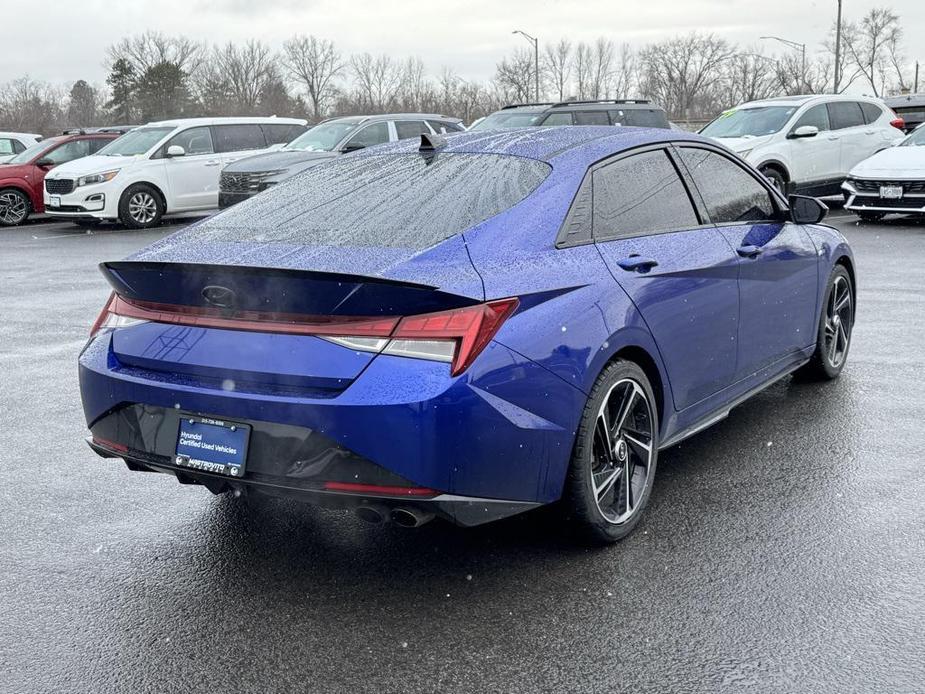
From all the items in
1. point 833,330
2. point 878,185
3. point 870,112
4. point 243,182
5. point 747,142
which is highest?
point 870,112

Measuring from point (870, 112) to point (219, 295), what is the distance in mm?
17302

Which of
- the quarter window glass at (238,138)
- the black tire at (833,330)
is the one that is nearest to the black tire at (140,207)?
the quarter window glass at (238,138)

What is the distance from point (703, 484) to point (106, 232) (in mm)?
15765

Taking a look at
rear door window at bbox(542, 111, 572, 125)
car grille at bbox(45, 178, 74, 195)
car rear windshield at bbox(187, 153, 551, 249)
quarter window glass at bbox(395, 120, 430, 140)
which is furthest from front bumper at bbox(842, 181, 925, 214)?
car grille at bbox(45, 178, 74, 195)

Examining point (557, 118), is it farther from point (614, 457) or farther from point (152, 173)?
point (614, 457)

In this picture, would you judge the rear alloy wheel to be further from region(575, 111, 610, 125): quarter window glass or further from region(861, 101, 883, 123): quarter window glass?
region(861, 101, 883, 123): quarter window glass

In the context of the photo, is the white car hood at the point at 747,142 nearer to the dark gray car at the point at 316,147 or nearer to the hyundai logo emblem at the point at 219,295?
the dark gray car at the point at 316,147

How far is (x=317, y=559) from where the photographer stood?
397cm

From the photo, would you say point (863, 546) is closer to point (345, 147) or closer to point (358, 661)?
point (358, 661)

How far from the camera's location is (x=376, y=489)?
3.35 metres

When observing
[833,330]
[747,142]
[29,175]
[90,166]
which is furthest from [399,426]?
[29,175]

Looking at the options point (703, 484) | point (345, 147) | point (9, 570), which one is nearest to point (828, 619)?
point (703, 484)

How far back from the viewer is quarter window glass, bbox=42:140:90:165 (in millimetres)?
20250

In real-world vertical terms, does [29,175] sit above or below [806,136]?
below
